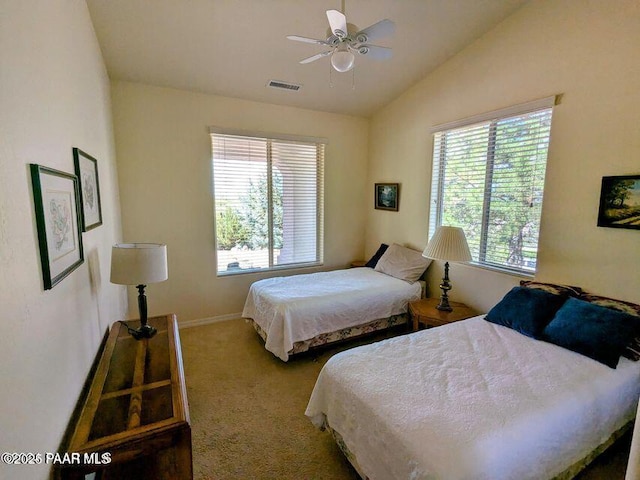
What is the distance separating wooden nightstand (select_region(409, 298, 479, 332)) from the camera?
288 centimetres

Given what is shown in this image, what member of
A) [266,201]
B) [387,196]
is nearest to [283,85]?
[266,201]

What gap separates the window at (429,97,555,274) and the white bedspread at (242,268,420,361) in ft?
3.06

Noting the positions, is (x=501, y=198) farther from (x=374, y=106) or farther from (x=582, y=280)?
(x=374, y=106)

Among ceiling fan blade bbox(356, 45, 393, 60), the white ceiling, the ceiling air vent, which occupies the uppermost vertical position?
the white ceiling

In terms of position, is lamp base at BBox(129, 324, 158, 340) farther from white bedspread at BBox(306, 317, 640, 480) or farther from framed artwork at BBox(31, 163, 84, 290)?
white bedspread at BBox(306, 317, 640, 480)

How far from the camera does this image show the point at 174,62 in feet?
9.59

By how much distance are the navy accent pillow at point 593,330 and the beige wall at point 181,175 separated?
3009mm

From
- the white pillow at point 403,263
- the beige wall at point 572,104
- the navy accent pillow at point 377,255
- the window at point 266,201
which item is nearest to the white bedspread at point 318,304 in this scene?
the white pillow at point 403,263

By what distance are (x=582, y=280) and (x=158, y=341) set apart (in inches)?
124

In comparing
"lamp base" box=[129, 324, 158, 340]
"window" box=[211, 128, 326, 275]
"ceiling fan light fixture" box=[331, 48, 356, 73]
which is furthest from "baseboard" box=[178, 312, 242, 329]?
"ceiling fan light fixture" box=[331, 48, 356, 73]

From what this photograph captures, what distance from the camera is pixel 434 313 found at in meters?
2.97

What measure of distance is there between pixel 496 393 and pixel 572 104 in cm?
227

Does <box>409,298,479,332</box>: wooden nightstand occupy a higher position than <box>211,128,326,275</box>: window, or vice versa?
<box>211,128,326,275</box>: window

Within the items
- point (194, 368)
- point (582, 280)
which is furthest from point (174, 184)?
point (582, 280)
